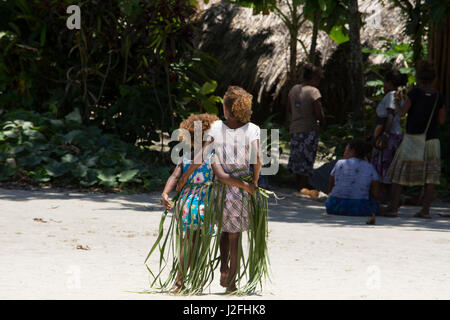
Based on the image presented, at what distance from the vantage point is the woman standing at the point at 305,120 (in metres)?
9.31

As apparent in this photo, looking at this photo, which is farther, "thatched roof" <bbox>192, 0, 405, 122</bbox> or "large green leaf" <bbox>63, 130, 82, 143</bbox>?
"thatched roof" <bbox>192, 0, 405, 122</bbox>

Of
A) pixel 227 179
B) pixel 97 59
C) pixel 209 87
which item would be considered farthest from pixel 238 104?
pixel 97 59

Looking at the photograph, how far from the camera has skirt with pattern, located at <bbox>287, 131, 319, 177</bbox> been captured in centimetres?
942

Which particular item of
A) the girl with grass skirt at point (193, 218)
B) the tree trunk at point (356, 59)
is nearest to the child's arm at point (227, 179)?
the girl with grass skirt at point (193, 218)

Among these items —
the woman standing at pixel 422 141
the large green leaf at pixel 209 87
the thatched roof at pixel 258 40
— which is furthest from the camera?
the thatched roof at pixel 258 40

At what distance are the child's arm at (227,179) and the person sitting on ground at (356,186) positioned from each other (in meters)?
3.65

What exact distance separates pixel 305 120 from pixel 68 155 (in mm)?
2945

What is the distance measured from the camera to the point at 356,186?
7645mm

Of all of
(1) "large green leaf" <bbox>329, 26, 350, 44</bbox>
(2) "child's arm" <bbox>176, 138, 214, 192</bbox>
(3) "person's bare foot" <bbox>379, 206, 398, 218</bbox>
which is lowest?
(3) "person's bare foot" <bbox>379, 206, 398, 218</bbox>

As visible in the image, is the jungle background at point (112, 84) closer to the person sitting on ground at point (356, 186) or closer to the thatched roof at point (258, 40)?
the person sitting on ground at point (356, 186)

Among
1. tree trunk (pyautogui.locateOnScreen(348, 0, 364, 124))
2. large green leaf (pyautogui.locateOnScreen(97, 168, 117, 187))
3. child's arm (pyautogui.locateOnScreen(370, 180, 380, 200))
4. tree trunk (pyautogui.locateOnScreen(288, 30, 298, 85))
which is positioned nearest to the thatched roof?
tree trunk (pyautogui.locateOnScreen(288, 30, 298, 85))

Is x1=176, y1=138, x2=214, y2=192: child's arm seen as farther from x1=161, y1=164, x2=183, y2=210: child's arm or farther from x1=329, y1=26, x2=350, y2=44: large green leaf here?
x1=329, y1=26, x2=350, y2=44: large green leaf

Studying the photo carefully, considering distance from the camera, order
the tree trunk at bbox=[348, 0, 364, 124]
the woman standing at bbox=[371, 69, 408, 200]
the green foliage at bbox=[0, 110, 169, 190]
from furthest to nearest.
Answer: the tree trunk at bbox=[348, 0, 364, 124] < the green foliage at bbox=[0, 110, 169, 190] < the woman standing at bbox=[371, 69, 408, 200]

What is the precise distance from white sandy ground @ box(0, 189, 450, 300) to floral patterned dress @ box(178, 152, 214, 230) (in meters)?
0.43
